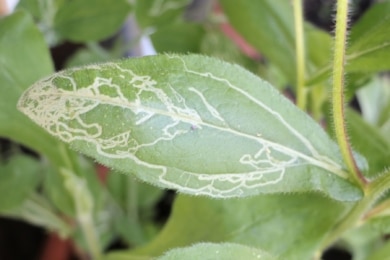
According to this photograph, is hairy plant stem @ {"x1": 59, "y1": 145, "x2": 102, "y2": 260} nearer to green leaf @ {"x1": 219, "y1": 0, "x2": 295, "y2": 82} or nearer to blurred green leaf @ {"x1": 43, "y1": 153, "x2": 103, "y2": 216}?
blurred green leaf @ {"x1": 43, "y1": 153, "x2": 103, "y2": 216}

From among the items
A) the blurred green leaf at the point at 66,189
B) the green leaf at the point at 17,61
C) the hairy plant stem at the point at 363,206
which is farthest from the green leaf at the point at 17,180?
the hairy plant stem at the point at 363,206

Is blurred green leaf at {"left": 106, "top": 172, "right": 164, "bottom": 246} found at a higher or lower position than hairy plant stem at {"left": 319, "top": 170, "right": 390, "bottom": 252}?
lower

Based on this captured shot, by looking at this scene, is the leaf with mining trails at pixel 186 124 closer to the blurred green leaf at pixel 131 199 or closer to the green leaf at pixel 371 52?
the green leaf at pixel 371 52

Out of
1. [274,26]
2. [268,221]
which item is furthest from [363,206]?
[274,26]

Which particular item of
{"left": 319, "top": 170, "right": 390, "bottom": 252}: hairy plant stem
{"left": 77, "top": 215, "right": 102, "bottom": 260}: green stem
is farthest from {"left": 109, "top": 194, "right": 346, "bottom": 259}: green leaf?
{"left": 77, "top": 215, "right": 102, "bottom": 260}: green stem

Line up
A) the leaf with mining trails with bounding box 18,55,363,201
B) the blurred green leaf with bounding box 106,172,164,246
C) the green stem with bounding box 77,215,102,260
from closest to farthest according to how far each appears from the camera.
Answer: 1. the leaf with mining trails with bounding box 18,55,363,201
2. the green stem with bounding box 77,215,102,260
3. the blurred green leaf with bounding box 106,172,164,246

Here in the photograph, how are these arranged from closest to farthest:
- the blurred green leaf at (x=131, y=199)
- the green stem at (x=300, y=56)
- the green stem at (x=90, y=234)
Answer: the green stem at (x=300, y=56), the green stem at (x=90, y=234), the blurred green leaf at (x=131, y=199)
